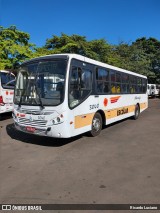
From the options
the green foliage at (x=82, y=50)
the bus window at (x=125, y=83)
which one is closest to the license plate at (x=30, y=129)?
the bus window at (x=125, y=83)

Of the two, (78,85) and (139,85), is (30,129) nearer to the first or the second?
(78,85)

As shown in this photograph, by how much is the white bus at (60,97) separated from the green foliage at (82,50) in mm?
14337

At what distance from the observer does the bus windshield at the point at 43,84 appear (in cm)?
727

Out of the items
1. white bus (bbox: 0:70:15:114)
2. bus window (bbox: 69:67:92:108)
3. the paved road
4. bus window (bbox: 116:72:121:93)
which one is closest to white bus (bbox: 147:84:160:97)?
bus window (bbox: 116:72:121:93)

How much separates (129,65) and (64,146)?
35.1 m

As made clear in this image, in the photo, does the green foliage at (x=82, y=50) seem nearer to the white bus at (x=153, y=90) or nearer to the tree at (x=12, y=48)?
the tree at (x=12, y=48)

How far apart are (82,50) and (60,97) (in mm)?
26465

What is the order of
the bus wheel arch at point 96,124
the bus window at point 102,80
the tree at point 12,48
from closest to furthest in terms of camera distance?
1. the bus wheel arch at point 96,124
2. the bus window at point 102,80
3. the tree at point 12,48

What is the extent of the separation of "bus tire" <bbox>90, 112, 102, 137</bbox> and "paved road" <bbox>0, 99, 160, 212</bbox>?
23 centimetres

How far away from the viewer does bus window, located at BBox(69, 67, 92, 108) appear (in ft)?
24.4

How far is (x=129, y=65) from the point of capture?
40.7 m

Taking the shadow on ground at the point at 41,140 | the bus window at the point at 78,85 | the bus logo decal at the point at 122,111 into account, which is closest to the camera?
the bus window at the point at 78,85

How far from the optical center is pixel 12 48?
2289 centimetres

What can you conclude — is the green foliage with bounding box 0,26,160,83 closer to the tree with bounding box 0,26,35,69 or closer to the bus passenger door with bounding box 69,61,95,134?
the tree with bounding box 0,26,35,69
